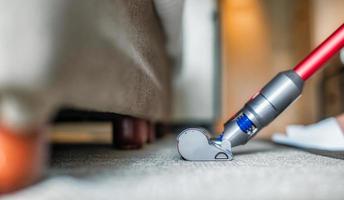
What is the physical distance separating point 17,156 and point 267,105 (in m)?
0.50

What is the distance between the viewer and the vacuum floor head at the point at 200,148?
82cm

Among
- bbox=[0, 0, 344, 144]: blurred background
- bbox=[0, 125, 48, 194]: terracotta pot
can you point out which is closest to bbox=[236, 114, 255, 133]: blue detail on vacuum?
bbox=[0, 0, 344, 144]: blurred background

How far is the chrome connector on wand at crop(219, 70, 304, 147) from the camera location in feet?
2.69

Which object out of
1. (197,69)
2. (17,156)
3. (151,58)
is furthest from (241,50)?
(17,156)

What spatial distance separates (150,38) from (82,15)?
1.68 ft

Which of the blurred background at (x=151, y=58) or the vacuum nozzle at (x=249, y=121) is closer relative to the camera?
the blurred background at (x=151, y=58)

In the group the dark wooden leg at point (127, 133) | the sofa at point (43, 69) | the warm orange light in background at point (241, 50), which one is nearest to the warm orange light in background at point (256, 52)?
the warm orange light in background at point (241, 50)

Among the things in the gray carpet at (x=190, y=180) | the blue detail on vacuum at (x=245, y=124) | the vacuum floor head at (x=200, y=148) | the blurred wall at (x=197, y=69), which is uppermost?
the blurred wall at (x=197, y=69)

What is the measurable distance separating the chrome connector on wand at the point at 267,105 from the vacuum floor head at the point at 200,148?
0.11 feet

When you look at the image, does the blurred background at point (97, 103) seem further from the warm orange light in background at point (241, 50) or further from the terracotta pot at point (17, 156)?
the warm orange light in background at point (241, 50)

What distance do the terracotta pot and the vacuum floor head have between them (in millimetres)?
366

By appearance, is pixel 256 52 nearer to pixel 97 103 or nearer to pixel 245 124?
pixel 245 124

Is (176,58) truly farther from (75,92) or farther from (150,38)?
(75,92)

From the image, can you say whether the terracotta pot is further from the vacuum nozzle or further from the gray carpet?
the vacuum nozzle
